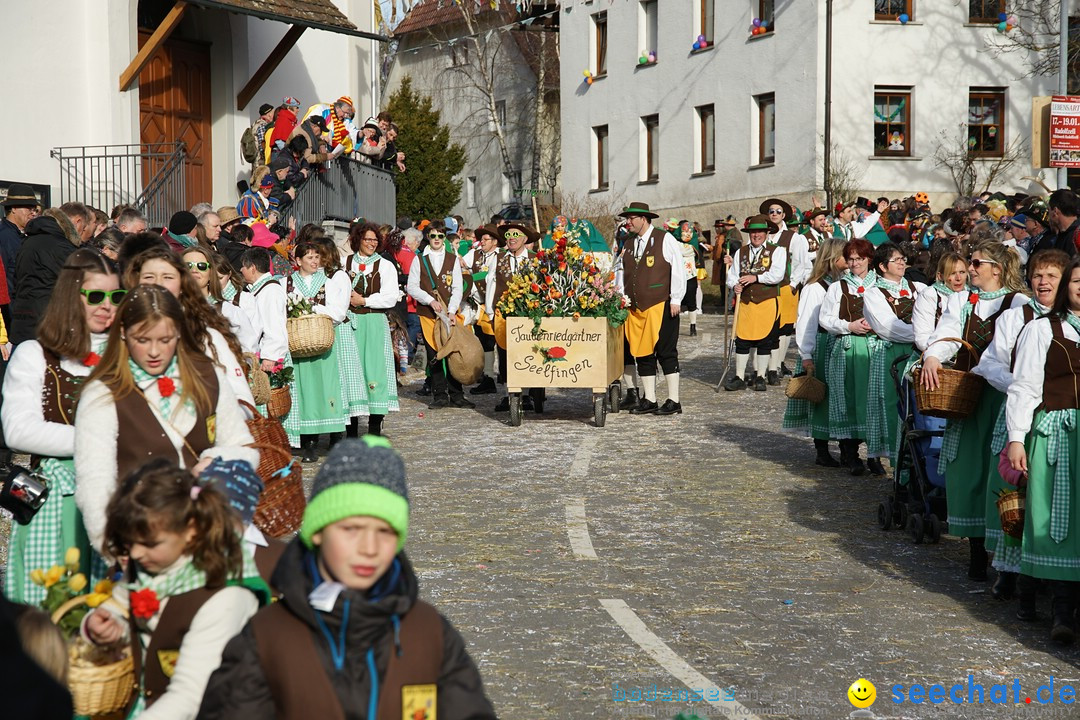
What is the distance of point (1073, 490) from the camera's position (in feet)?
21.7

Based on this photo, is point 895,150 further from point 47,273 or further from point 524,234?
point 47,273

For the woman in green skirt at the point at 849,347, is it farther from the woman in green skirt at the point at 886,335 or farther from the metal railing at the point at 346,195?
the metal railing at the point at 346,195

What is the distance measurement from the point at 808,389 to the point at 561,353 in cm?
323

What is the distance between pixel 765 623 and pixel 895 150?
28853 millimetres

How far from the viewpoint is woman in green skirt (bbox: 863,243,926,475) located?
10.7 meters

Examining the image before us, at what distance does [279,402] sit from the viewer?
1064cm

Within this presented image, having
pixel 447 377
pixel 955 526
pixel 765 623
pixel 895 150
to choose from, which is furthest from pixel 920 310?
pixel 895 150

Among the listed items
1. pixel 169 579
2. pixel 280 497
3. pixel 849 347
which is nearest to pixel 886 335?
pixel 849 347

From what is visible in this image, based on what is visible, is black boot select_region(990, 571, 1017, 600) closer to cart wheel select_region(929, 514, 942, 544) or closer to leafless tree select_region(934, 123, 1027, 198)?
cart wheel select_region(929, 514, 942, 544)

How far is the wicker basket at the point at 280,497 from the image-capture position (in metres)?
5.04

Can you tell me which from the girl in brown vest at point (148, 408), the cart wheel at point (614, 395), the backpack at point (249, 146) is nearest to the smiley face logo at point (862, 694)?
the girl in brown vest at point (148, 408)

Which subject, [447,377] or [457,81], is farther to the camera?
[457,81]

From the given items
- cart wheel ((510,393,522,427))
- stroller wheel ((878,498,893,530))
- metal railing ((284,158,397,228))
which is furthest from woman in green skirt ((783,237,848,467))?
metal railing ((284,158,397,228))

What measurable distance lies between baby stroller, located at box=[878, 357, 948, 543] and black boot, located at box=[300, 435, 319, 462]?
502cm
